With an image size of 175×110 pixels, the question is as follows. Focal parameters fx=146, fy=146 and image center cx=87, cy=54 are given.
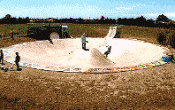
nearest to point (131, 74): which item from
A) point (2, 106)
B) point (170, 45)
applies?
point (2, 106)

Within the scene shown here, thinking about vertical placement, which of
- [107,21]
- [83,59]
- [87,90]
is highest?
[107,21]

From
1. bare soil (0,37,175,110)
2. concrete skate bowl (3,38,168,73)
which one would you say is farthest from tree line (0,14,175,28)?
bare soil (0,37,175,110)

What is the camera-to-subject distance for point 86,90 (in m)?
9.96

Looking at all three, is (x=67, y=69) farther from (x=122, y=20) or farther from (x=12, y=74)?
(x=122, y=20)

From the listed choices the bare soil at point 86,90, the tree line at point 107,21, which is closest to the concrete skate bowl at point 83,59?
the bare soil at point 86,90

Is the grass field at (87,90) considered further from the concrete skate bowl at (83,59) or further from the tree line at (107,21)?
the tree line at (107,21)

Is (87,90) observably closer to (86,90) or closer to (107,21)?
(86,90)

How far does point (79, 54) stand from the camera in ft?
59.8

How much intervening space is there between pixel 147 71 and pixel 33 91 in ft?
32.4

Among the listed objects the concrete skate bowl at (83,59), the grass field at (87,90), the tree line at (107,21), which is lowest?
the grass field at (87,90)

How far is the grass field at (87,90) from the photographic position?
8344mm

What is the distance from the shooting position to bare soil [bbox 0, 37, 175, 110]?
835cm

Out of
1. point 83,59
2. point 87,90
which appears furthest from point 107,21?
point 87,90

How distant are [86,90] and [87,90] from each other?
7 centimetres
